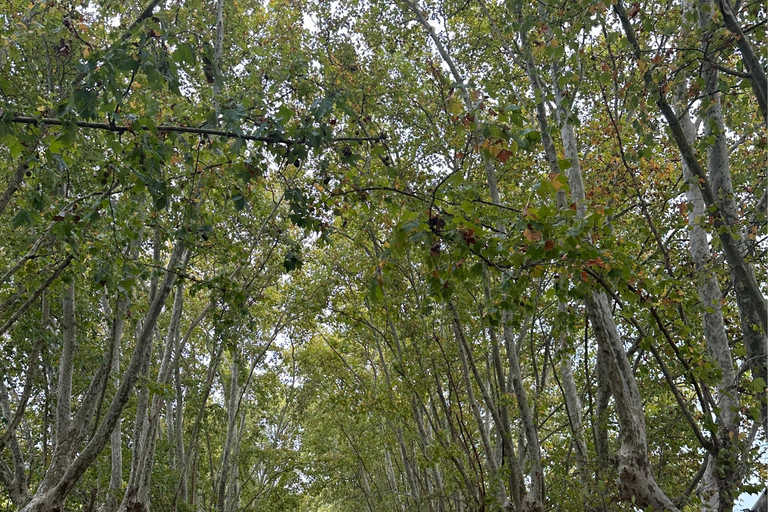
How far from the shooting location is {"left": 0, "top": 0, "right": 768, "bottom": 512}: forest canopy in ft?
9.87

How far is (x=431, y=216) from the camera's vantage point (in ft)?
8.19

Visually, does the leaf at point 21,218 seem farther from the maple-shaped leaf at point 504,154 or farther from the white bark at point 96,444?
the maple-shaped leaf at point 504,154

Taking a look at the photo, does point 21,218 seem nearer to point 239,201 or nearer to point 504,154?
point 239,201

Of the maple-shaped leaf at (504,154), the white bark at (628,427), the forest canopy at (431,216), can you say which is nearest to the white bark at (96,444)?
the forest canopy at (431,216)

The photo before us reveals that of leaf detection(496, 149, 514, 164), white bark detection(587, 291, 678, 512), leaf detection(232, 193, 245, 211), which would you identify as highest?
leaf detection(232, 193, 245, 211)

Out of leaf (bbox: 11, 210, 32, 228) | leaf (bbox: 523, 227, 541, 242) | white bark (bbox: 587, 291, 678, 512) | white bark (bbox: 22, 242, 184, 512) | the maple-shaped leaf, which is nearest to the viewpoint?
leaf (bbox: 523, 227, 541, 242)

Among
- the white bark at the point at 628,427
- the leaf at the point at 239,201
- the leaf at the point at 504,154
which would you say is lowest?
the white bark at the point at 628,427

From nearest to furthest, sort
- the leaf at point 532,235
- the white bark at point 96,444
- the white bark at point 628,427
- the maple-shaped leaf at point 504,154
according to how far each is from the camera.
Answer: the leaf at point 532,235 → the maple-shaped leaf at point 504,154 → the white bark at point 628,427 → the white bark at point 96,444

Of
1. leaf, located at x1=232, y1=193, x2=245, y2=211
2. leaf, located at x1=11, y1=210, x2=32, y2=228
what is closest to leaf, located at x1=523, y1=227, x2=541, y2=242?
leaf, located at x1=232, y1=193, x2=245, y2=211

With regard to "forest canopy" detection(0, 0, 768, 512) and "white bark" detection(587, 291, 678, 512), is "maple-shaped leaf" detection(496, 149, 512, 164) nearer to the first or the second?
"forest canopy" detection(0, 0, 768, 512)

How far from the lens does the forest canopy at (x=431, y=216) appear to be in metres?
3.01

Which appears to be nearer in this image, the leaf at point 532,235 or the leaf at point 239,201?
the leaf at point 532,235

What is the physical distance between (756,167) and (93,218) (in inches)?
A: 279

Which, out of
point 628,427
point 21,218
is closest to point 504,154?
point 628,427
